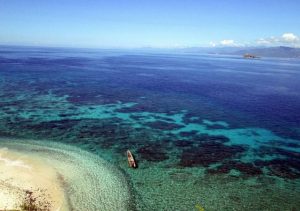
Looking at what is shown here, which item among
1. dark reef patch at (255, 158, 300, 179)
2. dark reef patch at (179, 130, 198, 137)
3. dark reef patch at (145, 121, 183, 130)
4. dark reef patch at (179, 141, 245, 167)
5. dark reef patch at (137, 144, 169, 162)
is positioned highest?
dark reef patch at (145, 121, 183, 130)

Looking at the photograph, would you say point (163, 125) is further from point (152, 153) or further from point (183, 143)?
point (152, 153)

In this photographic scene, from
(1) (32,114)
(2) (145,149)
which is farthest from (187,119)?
(1) (32,114)

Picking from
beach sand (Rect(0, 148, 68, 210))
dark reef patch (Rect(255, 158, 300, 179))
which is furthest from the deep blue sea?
beach sand (Rect(0, 148, 68, 210))

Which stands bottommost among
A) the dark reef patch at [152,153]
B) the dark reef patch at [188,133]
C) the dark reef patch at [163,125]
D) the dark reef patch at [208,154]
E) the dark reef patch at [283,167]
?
the dark reef patch at [283,167]

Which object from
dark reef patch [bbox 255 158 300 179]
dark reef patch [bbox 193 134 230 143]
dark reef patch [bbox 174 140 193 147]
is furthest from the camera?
dark reef patch [bbox 193 134 230 143]

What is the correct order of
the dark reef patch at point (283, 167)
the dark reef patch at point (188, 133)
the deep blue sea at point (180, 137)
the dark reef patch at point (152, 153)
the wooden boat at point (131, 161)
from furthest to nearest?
1. the dark reef patch at point (188, 133)
2. the dark reef patch at point (152, 153)
3. the dark reef patch at point (283, 167)
4. the wooden boat at point (131, 161)
5. the deep blue sea at point (180, 137)

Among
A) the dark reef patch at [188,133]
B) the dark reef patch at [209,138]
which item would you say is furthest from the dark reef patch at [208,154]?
the dark reef patch at [188,133]

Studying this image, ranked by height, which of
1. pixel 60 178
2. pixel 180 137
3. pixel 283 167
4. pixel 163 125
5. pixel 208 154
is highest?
pixel 163 125

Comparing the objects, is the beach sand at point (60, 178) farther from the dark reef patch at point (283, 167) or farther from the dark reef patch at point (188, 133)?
the dark reef patch at point (283, 167)

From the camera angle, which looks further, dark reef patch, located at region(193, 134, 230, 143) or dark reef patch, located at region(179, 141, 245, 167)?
dark reef patch, located at region(193, 134, 230, 143)

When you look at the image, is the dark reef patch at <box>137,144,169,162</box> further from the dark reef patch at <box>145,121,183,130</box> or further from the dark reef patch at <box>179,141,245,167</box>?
the dark reef patch at <box>145,121,183,130</box>

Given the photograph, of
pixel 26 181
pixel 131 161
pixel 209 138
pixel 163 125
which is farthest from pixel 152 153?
pixel 26 181

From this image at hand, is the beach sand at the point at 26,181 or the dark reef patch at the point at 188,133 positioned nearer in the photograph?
the beach sand at the point at 26,181
